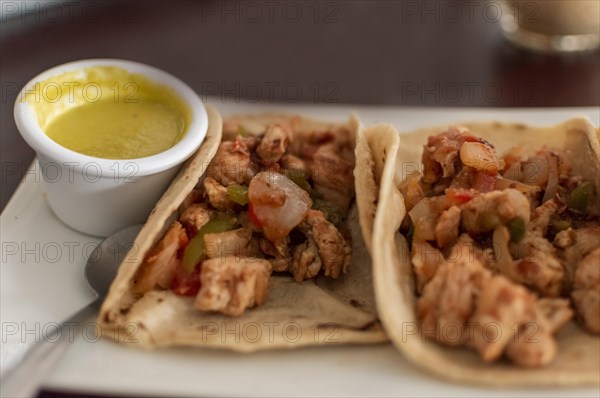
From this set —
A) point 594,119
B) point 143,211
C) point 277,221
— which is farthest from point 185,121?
point 594,119

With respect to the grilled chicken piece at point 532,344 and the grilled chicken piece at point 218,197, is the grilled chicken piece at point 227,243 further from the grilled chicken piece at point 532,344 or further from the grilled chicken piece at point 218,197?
the grilled chicken piece at point 532,344

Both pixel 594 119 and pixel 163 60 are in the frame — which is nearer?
pixel 594 119

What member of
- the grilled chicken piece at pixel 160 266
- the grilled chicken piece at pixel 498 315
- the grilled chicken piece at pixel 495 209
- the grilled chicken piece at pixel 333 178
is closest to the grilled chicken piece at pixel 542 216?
the grilled chicken piece at pixel 495 209

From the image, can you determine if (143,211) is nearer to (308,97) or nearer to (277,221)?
(277,221)

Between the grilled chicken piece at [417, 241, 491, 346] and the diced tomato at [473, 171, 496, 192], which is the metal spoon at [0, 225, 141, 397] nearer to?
the grilled chicken piece at [417, 241, 491, 346]

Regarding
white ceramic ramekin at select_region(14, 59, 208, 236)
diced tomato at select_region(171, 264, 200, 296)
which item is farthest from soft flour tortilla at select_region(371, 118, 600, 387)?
white ceramic ramekin at select_region(14, 59, 208, 236)
